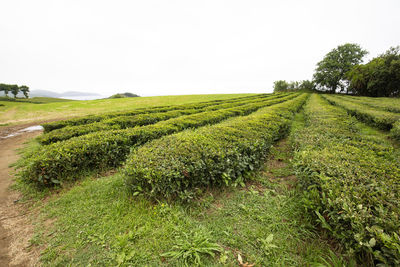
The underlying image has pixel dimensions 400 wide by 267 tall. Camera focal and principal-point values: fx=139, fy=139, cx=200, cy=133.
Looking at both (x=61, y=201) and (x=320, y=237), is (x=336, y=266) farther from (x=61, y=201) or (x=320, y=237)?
(x=61, y=201)

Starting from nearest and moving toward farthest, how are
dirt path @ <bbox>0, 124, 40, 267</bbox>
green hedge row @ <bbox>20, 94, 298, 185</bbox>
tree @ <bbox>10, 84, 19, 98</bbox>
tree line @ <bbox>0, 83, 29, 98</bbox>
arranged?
dirt path @ <bbox>0, 124, 40, 267</bbox>
green hedge row @ <bbox>20, 94, 298, 185</bbox>
tree line @ <bbox>0, 83, 29, 98</bbox>
tree @ <bbox>10, 84, 19, 98</bbox>

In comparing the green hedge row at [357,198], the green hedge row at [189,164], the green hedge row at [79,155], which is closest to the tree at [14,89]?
the green hedge row at [79,155]

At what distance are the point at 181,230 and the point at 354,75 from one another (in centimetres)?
5475

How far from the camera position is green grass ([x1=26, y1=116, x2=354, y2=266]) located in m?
1.99

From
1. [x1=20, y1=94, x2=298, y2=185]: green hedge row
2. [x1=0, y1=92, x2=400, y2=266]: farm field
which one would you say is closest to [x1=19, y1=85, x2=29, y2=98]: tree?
[x1=20, y1=94, x2=298, y2=185]: green hedge row

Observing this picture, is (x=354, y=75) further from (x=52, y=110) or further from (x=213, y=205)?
(x=52, y=110)

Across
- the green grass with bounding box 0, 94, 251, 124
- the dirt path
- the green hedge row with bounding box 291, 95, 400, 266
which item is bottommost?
the dirt path

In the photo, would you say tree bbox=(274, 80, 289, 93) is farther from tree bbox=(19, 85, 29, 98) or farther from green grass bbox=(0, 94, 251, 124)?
tree bbox=(19, 85, 29, 98)

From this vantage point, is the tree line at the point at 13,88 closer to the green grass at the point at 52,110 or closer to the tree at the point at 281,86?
the green grass at the point at 52,110

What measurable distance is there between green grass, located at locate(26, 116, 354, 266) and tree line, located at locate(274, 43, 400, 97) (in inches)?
1775

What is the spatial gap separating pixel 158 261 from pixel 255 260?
1.37 metres

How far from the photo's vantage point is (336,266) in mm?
1798

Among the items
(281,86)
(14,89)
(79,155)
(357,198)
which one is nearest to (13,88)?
(14,89)

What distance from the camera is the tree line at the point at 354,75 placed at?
28.5 m
